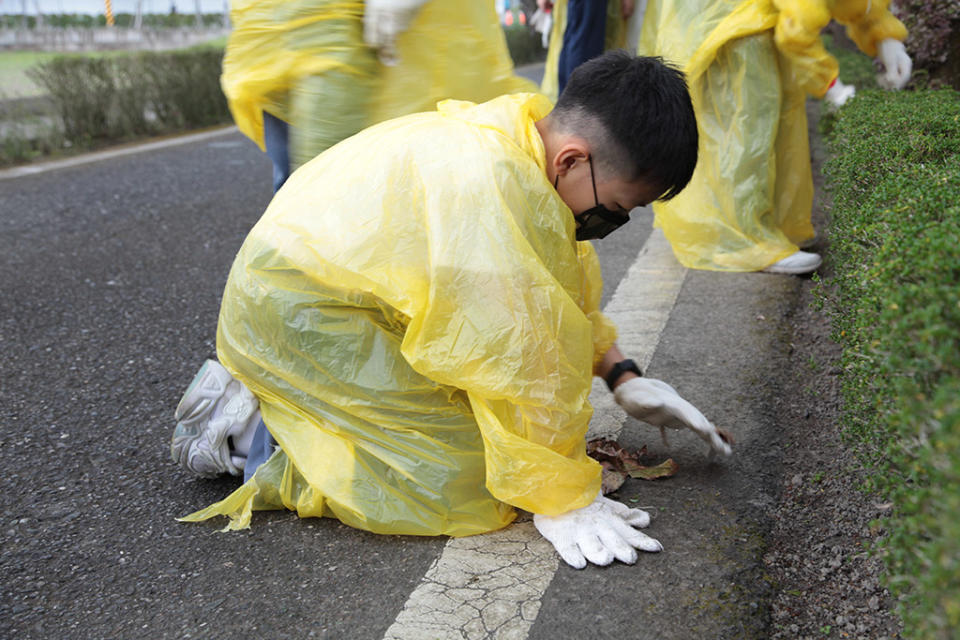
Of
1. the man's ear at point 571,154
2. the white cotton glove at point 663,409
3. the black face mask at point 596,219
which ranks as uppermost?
the man's ear at point 571,154

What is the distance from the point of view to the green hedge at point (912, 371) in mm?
882

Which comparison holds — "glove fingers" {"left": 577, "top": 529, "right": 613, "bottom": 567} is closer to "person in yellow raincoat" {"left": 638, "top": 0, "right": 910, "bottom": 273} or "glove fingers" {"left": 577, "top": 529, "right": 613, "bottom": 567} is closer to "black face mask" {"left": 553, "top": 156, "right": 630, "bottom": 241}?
"black face mask" {"left": 553, "top": 156, "right": 630, "bottom": 241}

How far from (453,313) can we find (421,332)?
2.8 inches

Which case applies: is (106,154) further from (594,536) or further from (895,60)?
(594,536)

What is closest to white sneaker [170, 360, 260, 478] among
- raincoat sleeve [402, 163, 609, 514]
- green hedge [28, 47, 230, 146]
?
raincoat sleeve [402, 163, 609, 514]

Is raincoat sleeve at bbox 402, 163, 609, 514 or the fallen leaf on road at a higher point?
raincoat sleeve at bbox 402, 163, 609, 514

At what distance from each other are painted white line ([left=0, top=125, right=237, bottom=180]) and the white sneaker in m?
4.90

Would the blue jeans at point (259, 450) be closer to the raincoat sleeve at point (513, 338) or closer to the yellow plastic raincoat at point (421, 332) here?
the yellow plastic raincoat at point (421, 332)

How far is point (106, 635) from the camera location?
5.08 feet

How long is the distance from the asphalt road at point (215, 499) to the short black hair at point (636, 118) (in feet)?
2.26

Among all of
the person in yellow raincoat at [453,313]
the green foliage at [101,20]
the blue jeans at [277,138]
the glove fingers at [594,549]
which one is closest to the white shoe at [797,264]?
the person in yellow raincoat at [453,313]

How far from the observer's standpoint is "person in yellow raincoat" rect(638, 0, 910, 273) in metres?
3.21

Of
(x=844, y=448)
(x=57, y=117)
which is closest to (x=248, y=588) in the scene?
(x=844, y=448)

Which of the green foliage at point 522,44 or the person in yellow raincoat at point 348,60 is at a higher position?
the person in yellow raincoat at point 348,60
